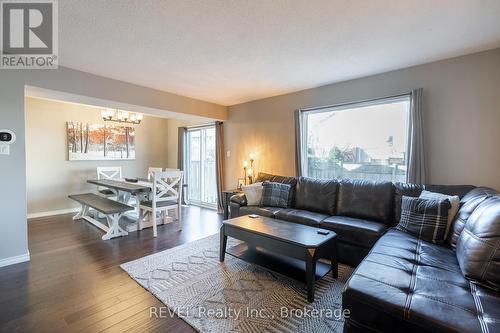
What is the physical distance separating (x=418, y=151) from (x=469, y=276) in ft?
6.21

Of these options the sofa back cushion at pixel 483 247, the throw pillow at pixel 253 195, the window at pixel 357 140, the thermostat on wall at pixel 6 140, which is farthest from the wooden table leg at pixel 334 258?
the thermostat on wall at pixel 6 140

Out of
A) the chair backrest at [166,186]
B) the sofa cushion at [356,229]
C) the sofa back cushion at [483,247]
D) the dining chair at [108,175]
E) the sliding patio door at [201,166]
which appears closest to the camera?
the sofa back cushion at [483,247]

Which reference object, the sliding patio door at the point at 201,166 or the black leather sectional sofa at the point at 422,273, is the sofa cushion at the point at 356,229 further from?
the sliding patio door at the point at 201,166

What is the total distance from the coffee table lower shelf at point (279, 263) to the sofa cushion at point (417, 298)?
2.15 feet

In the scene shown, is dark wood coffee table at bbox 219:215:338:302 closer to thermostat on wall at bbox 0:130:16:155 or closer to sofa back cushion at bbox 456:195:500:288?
sofa back cushion at bbox 456:195:500:288

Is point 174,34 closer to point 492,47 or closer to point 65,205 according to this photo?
point 492,47

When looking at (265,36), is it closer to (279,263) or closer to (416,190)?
(279,263)

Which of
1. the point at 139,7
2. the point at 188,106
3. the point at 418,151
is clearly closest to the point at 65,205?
the point at 188,106

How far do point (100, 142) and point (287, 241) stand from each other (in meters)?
5.30

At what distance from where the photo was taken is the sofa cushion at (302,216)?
9.40 ft

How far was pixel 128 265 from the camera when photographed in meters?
2.58

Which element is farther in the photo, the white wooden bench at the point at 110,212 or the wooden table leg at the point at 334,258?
the white wooden bench at the point at 110,212

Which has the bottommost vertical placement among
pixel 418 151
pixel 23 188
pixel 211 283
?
pixel 211 283

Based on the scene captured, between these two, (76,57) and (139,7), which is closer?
(139,7)
